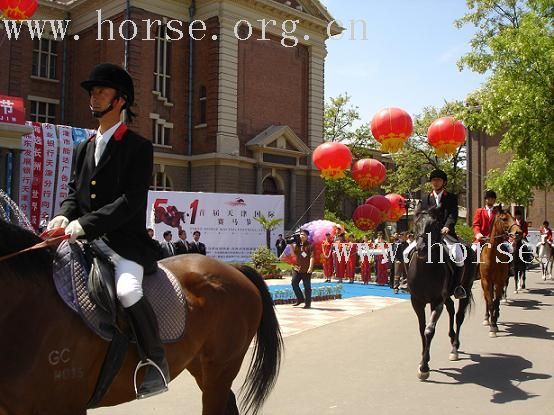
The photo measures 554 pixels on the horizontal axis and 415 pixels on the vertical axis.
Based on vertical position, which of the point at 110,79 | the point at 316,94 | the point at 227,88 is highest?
the point at 316,94

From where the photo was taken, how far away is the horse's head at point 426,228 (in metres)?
7.57

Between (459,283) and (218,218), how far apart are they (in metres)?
16.5

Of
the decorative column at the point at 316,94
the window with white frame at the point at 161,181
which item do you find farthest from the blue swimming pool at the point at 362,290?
the decorative column at the point at 316,94

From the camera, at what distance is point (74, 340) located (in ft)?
11.0

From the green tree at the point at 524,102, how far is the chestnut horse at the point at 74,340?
1603 cm

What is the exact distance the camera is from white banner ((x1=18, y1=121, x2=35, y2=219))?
2356cm

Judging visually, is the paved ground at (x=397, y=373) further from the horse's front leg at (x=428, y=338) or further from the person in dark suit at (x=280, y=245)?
the person in dark suit at (x=280, y=245)

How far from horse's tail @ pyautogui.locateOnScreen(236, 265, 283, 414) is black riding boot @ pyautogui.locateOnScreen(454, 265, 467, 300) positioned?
439 cm

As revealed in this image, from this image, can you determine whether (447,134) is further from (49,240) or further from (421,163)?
(421,163)

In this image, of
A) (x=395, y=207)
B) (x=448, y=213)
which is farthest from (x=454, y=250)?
(x=395, y=207)

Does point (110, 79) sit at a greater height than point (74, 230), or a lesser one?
greater

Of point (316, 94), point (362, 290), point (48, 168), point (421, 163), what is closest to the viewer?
point (362, 290)

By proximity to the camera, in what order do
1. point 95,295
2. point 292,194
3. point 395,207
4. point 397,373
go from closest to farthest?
point 95,295, point 397,373, point 395,207, point 292,194

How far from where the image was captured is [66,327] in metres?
3.34
